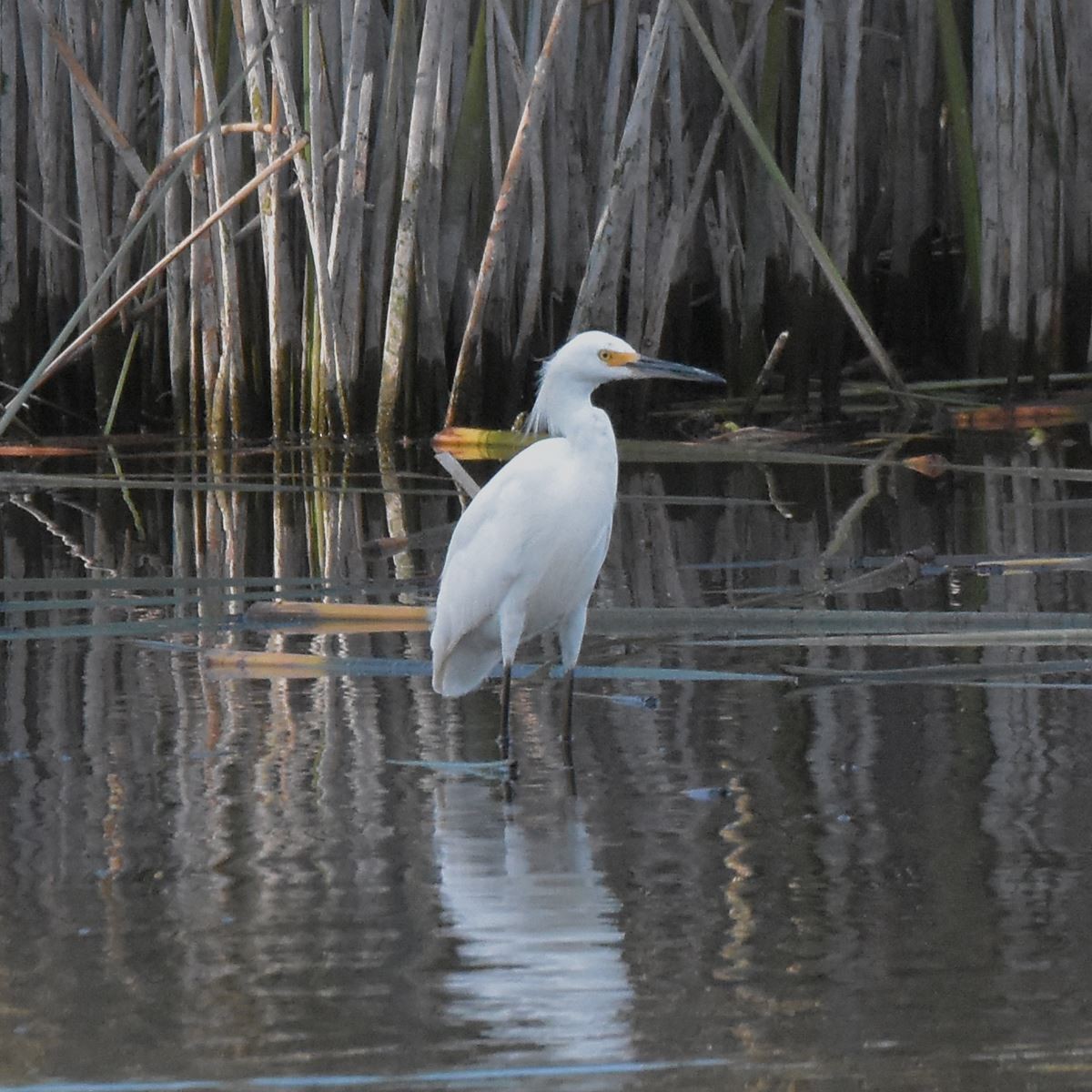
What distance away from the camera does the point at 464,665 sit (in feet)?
12.9

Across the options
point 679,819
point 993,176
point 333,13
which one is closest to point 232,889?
point 679,819

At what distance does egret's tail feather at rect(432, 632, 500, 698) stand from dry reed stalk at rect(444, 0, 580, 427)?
3744 millimetres

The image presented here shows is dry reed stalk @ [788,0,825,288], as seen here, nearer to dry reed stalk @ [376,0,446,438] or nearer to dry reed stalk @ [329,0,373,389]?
dry reed stalk @ [376,0,446,438]

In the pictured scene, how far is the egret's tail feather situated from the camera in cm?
388

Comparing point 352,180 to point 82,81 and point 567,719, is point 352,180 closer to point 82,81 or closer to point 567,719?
point 82,81

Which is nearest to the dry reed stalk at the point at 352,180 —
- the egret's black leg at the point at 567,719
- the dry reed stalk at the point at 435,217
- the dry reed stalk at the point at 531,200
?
the dry reed stalk at the point at 435,217

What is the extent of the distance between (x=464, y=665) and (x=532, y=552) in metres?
0.26

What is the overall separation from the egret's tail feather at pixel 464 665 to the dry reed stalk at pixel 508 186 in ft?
12.3

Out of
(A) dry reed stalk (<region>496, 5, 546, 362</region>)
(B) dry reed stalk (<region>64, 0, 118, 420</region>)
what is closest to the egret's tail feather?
(A) dry reed stalk (<region>496, 5, 546, 362</region>)

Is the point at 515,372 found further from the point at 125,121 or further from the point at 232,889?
the point at 232,889

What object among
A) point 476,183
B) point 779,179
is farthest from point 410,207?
point 779,179

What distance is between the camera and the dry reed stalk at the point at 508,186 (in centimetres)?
744

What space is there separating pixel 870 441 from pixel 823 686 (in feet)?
12.5

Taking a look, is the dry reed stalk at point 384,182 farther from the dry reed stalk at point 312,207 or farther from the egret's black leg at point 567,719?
the egret's black leg at point 567,719
